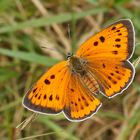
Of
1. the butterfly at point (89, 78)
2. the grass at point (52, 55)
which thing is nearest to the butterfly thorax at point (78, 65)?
the butterfly at point (89, 78)

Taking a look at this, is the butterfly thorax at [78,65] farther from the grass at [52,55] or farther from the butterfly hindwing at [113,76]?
the grass at [52,55]

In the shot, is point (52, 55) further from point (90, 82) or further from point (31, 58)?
point (90, 82)

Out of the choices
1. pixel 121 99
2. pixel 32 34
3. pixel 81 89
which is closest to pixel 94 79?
pixel 81 89

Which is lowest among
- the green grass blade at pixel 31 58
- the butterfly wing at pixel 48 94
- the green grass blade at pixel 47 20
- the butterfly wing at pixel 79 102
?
the butterfly wing at pixel 79 102

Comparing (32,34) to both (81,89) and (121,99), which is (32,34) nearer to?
(121,99)

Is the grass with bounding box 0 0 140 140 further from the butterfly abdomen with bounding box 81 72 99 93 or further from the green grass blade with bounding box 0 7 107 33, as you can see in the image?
the butterfly abdomen with bounding box 81 72 99 93

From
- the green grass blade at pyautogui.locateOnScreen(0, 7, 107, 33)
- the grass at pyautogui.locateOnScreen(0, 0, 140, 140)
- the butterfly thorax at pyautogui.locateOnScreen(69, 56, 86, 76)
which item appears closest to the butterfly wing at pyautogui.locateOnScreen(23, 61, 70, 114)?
the butterfly thorax at pyautogui.locateOnScreen(69, 56, 86, 76)
